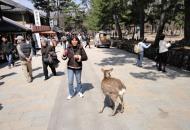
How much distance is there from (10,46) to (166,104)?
38.9 ft

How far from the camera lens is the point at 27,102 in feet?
29.1

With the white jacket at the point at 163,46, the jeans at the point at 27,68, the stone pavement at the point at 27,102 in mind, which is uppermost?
the white jacket at the point at 163,46

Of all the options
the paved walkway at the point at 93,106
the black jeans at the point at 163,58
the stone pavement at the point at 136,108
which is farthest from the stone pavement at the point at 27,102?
the black jeans at the point at 163,58

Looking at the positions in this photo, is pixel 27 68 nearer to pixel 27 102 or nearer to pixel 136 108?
pixel 27 102

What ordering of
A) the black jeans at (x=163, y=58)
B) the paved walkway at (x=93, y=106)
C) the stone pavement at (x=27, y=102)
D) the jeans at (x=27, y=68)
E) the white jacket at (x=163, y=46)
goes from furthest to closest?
the black jeans at (x=163, y=58)
the white jacket at (x=163, y=46)
the jeans at (x=27, y=68)
the stone pavement at (x=27, y=102)
the paved walkway at (x=93, y=106)

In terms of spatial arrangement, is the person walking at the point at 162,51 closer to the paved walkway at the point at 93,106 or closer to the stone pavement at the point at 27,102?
the paved walkway at the point at 93,106

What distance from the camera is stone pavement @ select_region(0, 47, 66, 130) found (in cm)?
700

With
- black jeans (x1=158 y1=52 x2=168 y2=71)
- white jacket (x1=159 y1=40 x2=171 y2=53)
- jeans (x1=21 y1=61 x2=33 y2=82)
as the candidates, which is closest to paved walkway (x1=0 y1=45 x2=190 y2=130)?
jeans (x1=21 y1=61 x2=33 y2=82)

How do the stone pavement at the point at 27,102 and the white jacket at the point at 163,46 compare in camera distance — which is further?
the white jacket at the point at 163,46

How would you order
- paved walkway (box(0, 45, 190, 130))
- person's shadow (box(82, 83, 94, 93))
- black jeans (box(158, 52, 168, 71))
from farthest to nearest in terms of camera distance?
black jeans (box(158, 52, 168, 71))
person's shadow (box(82, 83, 94, 93))
paved walkway (box(0, 45, 190, 130))

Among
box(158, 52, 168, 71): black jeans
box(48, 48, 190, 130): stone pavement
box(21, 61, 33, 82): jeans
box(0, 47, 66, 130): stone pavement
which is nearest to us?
box(48, 48, 190, 130): stone pavement

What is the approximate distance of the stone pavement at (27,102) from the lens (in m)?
7.00

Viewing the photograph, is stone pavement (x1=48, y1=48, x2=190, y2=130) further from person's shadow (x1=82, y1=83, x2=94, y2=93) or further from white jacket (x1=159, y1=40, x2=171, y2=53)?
white jacket (x1=159, y1=40, x2=171, y2=53)

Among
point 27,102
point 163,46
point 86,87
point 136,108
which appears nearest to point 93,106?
point 136,108
